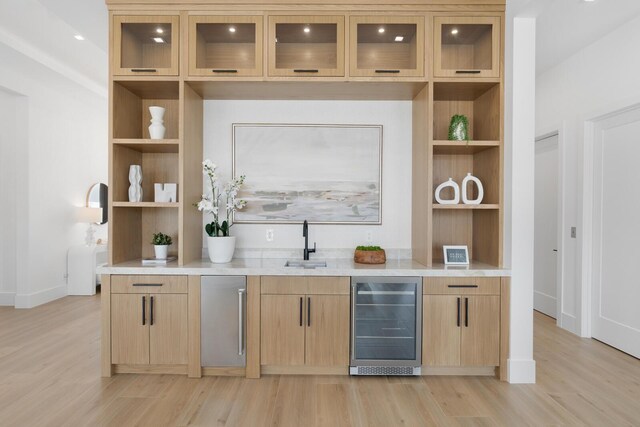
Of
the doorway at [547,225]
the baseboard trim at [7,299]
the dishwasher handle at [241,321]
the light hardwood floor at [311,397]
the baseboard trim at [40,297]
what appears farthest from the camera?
the baseboard trim at [7,299]

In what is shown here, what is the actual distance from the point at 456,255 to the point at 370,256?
26.9 inches

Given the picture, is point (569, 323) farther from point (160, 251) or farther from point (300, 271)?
point (160, 251)

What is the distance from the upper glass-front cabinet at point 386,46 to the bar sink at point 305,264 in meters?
1.52

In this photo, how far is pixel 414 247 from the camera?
3236 mm

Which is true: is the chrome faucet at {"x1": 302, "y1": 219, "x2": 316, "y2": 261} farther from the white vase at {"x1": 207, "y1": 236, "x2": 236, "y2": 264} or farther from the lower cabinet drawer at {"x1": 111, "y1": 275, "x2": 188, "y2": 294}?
the lower cabinet drawer at {"x1": 111, "y1": 275, "x2": 188, "y2": 294}

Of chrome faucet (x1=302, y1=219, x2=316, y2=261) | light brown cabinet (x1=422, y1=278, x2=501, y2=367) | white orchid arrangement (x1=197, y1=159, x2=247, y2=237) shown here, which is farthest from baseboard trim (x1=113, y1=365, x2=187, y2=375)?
light brown cabinet (x1=422, y1=278, x2=501, y2=367)

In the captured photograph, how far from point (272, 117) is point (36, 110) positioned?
3589 millimetres

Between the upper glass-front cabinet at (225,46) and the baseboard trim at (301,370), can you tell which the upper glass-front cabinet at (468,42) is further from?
the baseboard trim at (301,370)

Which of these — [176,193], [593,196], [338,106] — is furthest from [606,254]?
[176,193]

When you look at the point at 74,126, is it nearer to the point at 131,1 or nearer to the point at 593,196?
the point at 131,1

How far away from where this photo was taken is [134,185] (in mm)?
3008

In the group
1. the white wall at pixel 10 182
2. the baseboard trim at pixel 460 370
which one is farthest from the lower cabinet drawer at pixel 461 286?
the white wall at pixel 10 182

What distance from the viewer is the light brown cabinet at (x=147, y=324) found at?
109 inches

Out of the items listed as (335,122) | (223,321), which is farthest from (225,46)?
(223,321)
